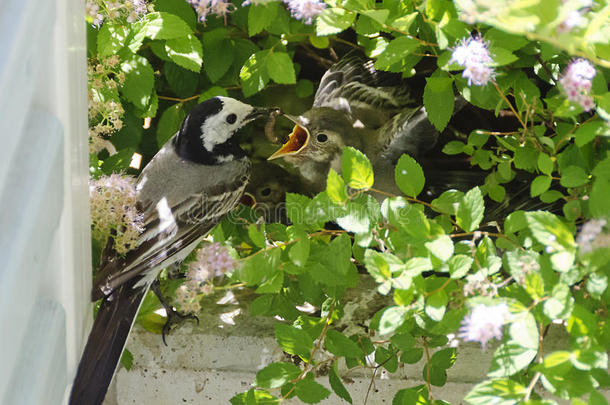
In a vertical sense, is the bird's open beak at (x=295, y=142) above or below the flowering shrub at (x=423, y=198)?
below

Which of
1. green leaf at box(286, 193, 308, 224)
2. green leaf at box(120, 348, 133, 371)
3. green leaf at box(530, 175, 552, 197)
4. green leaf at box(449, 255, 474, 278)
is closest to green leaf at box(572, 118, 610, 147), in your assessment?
green leaf at box(530, 175, 552, 197)

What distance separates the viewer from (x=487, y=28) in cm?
108

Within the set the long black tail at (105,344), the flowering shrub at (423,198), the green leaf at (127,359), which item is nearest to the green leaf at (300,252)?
the flowering shrub at (423,198)

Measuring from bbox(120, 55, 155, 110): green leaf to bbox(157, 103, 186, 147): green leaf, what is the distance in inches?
5.6

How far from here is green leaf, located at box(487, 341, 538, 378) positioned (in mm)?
922

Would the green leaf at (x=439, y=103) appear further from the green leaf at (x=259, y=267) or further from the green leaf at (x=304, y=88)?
the green leaf at (x=304, y=88)

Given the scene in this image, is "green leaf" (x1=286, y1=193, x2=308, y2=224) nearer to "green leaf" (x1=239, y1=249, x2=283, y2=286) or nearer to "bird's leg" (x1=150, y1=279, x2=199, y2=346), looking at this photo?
"green leaf" (x1=239, y1=249, x2=283, y2=286)

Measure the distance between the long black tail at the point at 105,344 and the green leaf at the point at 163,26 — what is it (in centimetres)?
48

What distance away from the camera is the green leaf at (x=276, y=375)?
3.84 feet

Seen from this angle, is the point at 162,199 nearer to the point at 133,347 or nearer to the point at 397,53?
the point at 133,347

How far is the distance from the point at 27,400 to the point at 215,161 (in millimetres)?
744

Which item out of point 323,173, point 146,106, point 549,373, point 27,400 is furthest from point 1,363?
point 323,173

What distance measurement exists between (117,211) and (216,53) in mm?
401

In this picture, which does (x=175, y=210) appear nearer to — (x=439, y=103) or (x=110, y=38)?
(x=110, y=38)
